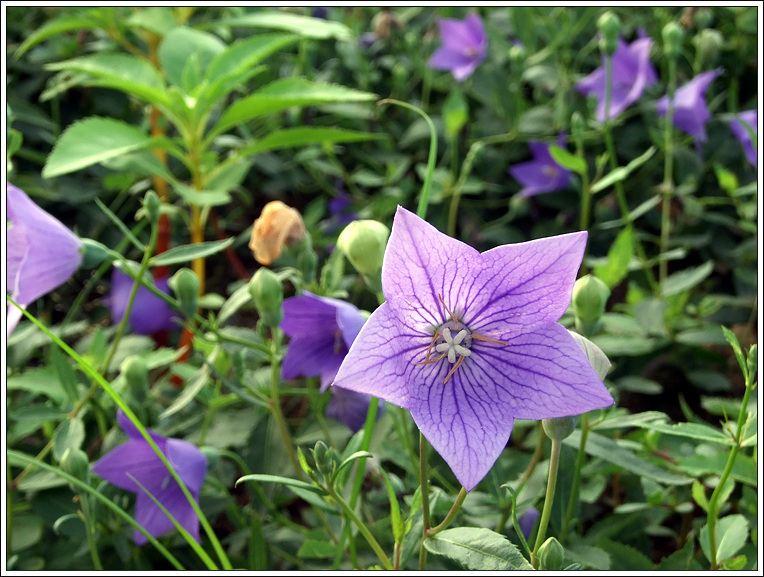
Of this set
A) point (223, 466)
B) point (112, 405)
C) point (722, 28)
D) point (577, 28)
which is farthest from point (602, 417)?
point (722, 28)

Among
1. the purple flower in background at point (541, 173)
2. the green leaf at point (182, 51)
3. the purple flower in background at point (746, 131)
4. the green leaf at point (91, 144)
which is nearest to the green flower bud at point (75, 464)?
the green leaf at point (91, 144)

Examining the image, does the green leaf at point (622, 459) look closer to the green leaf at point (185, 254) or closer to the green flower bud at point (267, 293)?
the green flower bud at point (267, 293)

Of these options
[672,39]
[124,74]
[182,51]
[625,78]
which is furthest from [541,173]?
[124,74]

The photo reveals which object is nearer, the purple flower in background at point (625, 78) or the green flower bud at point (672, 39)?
the green flower bud at point (672, 39)

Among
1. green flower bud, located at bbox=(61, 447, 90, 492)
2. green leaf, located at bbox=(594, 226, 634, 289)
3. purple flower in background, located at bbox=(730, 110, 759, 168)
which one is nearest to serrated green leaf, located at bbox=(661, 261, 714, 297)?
green leaf, located at bbox=(594, 226, 634, 289)

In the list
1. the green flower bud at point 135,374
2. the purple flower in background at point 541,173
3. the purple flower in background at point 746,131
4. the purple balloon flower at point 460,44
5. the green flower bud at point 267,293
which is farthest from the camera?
the purple balloon flower at point 460,44

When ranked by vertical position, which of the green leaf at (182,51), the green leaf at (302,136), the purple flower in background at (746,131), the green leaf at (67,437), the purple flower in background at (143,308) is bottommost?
the purple flower in background at (143,308)
